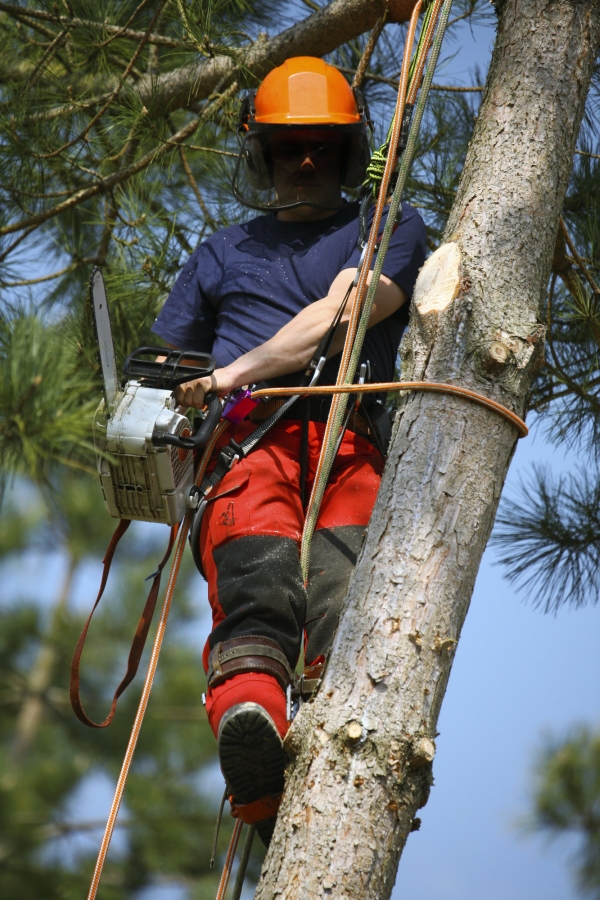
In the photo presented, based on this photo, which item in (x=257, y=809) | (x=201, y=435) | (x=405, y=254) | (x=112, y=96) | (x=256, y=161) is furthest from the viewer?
(x=112, y=96)

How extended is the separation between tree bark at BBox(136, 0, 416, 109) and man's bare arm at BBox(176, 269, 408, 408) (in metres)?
1.07

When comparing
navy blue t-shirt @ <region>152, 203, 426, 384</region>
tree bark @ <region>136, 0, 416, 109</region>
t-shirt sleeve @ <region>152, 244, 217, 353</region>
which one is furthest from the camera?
tree bark @ <region>136, 0, 416, 109</region>

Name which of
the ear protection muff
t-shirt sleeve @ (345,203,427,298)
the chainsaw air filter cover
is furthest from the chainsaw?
the ear protection muff

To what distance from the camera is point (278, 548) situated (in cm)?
190

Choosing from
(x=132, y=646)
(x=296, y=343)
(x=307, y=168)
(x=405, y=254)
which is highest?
(x=307, y=168)

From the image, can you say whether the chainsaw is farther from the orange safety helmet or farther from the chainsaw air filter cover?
the orange safety helmet

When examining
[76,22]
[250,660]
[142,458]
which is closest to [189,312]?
[142,458]

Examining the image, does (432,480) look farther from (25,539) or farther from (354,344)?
(25,539)

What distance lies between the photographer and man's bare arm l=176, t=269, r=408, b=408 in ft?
6.79

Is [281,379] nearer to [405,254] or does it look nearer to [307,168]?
[405,254]

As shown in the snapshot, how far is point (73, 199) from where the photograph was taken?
298cm

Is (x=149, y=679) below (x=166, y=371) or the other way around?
below

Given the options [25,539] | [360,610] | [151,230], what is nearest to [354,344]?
[360,610]

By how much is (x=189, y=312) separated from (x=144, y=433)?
2.02 ft
